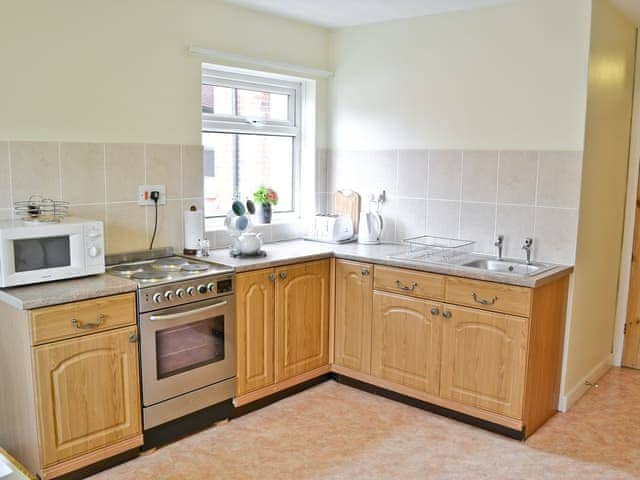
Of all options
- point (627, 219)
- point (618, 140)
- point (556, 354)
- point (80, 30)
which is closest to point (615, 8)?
point (618, 140)

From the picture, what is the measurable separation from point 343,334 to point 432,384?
Result: 644 millimetres

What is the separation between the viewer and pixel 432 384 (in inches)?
125

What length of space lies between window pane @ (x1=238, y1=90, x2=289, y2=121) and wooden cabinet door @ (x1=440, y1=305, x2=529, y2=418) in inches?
71.2

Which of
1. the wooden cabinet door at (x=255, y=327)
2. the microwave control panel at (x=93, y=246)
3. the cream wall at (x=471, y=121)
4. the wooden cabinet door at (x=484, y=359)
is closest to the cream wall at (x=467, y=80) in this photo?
the cream wall at (x=471, y=121)

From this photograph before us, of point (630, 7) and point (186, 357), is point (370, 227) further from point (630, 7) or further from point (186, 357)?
point (630, 7)

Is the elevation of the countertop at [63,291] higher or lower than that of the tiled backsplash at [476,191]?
lower

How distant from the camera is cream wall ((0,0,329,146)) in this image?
2639 millimetres

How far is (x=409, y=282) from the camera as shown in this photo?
320 centimetres

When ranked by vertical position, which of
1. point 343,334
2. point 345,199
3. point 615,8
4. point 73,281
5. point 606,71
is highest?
point 615,8

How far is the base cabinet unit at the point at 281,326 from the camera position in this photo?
10.2 feet

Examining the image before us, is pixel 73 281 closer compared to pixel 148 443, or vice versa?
pixel 73 281

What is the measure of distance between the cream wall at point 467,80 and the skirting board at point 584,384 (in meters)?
1.41

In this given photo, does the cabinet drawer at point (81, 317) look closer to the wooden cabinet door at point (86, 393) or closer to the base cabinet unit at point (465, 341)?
the wooden cabinet door at point (86, 393)

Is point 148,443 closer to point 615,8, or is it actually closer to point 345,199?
point 345,199
